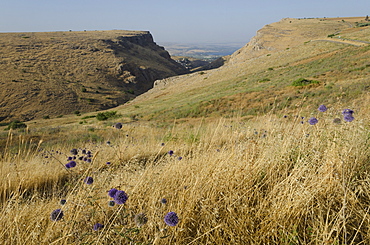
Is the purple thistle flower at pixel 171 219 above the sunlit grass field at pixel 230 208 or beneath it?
above

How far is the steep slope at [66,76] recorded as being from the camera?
44906 mm

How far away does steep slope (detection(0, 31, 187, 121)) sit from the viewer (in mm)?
44906

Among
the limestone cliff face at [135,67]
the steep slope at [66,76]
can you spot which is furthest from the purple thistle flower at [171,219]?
the limestone cliff face at [135,67]

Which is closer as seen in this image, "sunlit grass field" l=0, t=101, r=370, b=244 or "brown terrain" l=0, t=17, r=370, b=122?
"sunlit grass field" l=0, t=101, r=370, b=244

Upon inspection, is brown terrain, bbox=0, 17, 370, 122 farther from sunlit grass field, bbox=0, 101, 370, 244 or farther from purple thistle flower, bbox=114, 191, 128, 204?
purple thistle flower, bbox=114, 191, 128, 204

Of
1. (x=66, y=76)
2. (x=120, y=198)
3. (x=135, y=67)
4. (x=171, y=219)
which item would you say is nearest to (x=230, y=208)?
(x=171, y=219)

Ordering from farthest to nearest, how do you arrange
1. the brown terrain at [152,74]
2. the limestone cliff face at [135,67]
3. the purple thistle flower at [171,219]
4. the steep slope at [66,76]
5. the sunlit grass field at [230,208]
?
the limestone cliff face at [135,67]
the steep slope at [66,76]
the brown terrain at [152,74]
the sunlit grass field at [230,208]
the purple thistle flower at [171,219]

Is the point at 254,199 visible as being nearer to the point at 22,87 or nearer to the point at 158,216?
the point at 158,216

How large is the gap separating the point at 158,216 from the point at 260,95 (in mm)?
16206

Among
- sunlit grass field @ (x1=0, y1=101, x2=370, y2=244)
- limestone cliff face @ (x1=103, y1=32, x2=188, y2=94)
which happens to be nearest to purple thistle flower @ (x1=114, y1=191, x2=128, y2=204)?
sunlit grass field @ (x1=0, y1=101, x2=370, y2=244)

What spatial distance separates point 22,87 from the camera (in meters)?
47.4

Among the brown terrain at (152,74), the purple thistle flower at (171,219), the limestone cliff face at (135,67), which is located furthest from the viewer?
the limestone cliff face at (135,67)

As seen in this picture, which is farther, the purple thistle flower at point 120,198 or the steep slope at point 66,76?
the steep slope at point 66,76

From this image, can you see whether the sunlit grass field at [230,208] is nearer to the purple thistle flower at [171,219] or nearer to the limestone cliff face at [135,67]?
the purple thistle flower at [171,219]
